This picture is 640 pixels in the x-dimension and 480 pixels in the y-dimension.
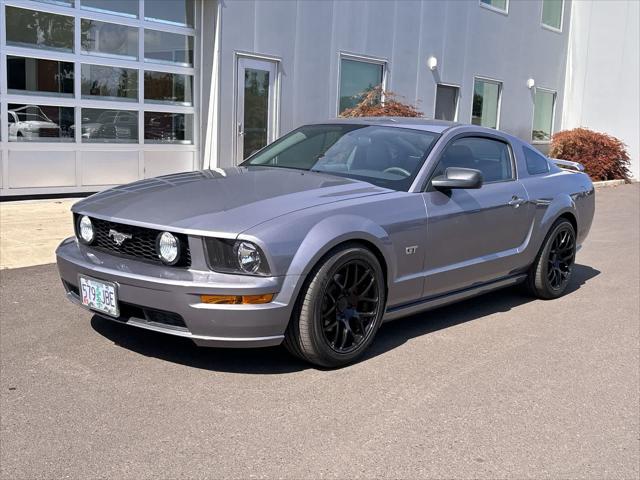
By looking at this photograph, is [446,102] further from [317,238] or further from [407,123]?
[317,238]

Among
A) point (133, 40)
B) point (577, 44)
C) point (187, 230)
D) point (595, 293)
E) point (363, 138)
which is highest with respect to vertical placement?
point (577, 44)

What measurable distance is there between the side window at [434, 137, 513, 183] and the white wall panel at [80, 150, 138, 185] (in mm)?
6892

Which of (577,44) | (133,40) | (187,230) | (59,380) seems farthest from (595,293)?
(577,44)

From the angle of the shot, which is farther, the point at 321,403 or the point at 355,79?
the point at 355,79

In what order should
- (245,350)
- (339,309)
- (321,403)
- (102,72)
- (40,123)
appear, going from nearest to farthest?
(321,403), (339,309), (245,350), (40,123), (102,72)

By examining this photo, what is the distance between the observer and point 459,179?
4871 millimetres

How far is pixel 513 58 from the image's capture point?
61.0 feet

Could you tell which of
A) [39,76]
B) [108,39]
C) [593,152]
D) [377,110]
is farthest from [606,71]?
[39,76]

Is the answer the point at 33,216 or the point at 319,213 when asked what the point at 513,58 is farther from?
the point at 319,213

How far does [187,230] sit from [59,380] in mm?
1111

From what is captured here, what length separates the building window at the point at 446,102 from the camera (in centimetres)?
1650

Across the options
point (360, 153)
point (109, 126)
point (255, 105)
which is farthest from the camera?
point (255, 105)

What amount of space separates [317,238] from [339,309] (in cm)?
51

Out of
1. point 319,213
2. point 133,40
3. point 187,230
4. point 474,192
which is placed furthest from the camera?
point 133,40
